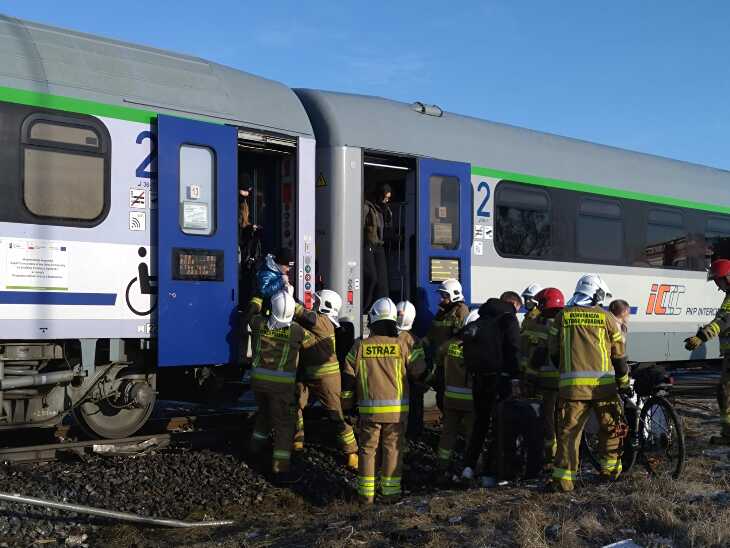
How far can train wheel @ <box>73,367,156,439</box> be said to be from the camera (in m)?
7.58

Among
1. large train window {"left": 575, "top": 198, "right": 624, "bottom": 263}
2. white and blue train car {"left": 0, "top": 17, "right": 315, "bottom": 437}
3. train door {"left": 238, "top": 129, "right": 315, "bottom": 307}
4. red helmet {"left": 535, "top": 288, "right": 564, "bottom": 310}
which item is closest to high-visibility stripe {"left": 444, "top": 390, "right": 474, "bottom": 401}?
red helmet {"left": 535, "top": 288, "right": 564, "bottom": 310}

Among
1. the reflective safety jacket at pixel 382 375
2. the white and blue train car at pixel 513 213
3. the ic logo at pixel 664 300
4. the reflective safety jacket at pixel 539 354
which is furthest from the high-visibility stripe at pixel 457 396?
the ic logo at pixel 664 300

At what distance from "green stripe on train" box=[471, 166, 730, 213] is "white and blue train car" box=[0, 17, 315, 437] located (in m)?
3.18

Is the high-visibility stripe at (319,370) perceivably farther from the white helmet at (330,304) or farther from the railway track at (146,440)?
the railway track at (146,440)

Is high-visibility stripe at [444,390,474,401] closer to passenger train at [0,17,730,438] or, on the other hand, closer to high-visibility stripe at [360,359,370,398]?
high-visibility stripe at [360,359,370,398]

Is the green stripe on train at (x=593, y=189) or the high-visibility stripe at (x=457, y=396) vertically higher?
the green stripe on train at (x=593, y=189)

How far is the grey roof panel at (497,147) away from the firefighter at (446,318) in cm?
176

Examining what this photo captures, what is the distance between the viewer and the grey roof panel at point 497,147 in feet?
29.7

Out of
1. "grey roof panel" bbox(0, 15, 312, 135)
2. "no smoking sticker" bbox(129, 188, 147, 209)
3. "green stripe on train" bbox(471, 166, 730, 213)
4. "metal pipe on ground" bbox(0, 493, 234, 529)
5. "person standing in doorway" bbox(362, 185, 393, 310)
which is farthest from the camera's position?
"green stripe on train" bbox(471, 166, 730, 213)

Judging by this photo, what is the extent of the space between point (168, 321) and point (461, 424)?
2973mm

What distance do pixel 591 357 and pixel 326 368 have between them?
100 inches

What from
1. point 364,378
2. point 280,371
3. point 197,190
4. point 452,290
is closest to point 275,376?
point 280,371

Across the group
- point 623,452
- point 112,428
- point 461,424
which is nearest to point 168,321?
point 112,428

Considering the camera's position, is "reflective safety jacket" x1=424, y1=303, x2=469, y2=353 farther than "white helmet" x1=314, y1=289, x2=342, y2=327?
Yes
